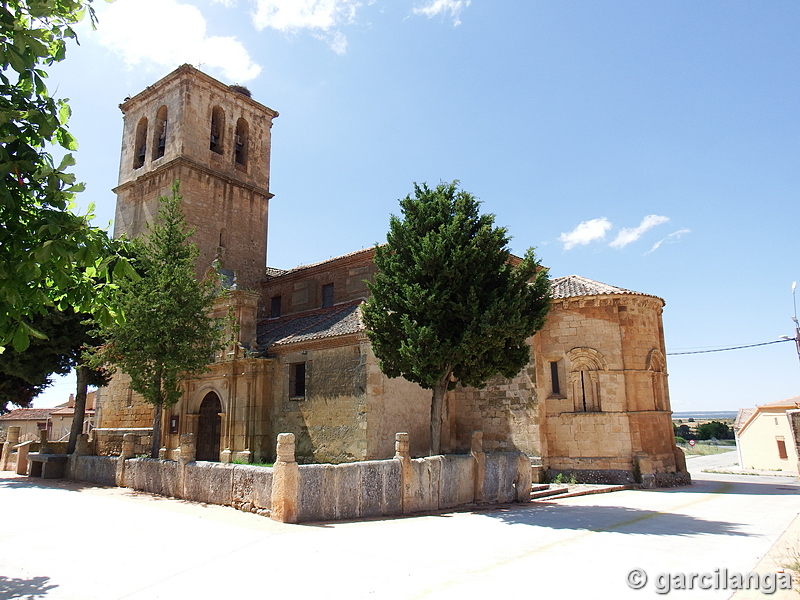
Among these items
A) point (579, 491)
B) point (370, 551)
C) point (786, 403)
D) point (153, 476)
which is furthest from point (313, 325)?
point (786, 403)

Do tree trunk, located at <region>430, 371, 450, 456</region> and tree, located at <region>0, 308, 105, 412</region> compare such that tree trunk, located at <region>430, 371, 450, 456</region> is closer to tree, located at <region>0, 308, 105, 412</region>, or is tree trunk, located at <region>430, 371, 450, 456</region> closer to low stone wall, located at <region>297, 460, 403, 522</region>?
low stone wall, located at <region>297, 460, 403, 522</region>

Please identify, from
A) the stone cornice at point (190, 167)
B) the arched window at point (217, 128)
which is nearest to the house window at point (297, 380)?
the stone cornice at point (190, 167)

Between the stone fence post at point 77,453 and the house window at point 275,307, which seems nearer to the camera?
the stone fence post at point 77,453

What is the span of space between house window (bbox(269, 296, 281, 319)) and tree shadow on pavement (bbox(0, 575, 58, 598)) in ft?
56.8

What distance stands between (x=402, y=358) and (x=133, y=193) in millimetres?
18004

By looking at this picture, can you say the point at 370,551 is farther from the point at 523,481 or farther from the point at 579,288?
the point at 579,288

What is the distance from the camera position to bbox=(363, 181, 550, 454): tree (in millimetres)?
12219

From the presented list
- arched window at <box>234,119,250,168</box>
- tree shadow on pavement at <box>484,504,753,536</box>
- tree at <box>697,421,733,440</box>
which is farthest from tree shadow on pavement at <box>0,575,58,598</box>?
tree at <box>697,421,733,440</box>

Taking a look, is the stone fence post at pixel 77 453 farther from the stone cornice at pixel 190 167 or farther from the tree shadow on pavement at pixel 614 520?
the tree shadow on pavement at pixel 614 520

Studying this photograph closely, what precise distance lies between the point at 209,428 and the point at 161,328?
577 cm

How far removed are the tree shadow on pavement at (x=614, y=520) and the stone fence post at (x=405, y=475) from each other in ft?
5.34

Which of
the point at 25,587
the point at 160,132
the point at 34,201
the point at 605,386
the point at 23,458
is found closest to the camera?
the point at 34,201

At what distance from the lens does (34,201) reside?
4949 mm

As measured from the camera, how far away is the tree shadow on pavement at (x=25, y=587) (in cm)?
589
